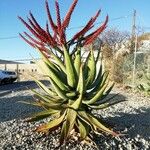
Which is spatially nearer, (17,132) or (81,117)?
(81,117)

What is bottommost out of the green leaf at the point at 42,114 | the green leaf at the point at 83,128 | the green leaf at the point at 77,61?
the green leaf at the point at 83,128

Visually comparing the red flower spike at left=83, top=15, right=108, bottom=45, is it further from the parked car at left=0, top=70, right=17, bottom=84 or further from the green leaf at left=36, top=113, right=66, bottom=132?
the parked car at left=0, top=70, right=17, bottom=84

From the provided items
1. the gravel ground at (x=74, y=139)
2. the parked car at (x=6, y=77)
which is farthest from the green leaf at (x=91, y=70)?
the parked car at (x=6, y=77)

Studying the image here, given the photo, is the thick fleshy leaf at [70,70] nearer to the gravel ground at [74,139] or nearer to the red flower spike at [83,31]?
the red flower spike at [83,31]

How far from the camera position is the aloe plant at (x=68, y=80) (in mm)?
6793

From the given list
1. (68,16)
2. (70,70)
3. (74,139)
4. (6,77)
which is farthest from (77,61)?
(6,77)

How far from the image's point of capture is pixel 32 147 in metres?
7.04

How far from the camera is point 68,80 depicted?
289 inches

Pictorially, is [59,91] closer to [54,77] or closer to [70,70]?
[54,77]

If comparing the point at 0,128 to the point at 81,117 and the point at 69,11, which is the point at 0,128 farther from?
the point at 69,11

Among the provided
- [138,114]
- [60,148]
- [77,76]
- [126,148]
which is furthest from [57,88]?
[138,114]

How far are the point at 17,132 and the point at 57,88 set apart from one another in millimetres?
1276

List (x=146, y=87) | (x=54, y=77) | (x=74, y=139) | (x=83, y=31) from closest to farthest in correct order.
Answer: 1. (x=83, y=31)
2. (x=54, y=77)
3. (x=74, y=139)
4. (x=146, y=87)

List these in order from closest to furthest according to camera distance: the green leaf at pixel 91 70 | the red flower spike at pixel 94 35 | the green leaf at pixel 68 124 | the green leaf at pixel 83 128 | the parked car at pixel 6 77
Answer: the red flower spike at pixel 94 35, the green leaf at pixel 68 124, the green leaf at pixel 83 128, the green leaf at pixel 91 70, the parked car at pixel 6 77
